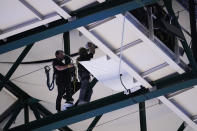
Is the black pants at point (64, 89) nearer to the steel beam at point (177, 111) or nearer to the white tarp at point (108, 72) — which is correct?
the white tarp at point (108, 72)

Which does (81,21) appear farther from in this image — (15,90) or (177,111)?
(15,90)

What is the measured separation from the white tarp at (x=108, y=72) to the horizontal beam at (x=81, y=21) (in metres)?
1.06

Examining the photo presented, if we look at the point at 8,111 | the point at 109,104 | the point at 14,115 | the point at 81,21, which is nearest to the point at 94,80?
the point at 109,104

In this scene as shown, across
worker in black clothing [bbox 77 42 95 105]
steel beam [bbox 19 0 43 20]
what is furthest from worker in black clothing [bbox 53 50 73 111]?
steel beam [bbox 19 0 43 20]

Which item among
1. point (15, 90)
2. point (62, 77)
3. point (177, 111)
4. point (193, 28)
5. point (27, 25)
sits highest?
point (15, 90)

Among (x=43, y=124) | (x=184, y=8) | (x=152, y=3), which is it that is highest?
(x=184, y=8)

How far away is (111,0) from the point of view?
14.3 metres

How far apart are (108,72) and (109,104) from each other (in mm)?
769

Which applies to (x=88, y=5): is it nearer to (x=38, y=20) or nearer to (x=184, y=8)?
(x=38, y=20)

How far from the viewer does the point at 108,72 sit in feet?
51.5

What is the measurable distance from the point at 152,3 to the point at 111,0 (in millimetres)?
907

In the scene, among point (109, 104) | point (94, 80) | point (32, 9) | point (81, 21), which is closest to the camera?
point (81, 21)

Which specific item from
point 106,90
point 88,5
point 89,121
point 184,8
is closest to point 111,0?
point 88,5

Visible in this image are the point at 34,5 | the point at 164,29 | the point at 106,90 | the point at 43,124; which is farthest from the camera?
the point at 106,90
